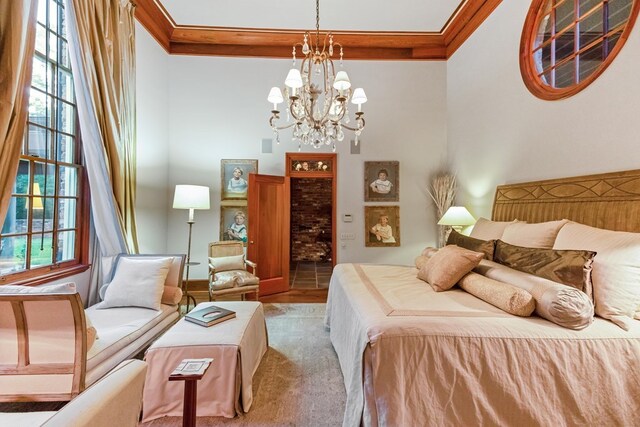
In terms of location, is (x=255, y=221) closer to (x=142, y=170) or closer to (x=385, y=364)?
(x=142, y=170)

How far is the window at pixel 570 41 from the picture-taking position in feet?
7.55

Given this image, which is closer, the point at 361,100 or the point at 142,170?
the point at 361,100

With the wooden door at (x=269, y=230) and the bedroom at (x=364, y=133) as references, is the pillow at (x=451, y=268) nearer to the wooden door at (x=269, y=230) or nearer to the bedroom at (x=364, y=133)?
the bedroom at (x=364, y=133)

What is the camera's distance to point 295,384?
7.72ft

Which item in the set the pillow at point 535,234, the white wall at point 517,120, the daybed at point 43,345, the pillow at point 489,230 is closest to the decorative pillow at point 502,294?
the pillow at point 535,234

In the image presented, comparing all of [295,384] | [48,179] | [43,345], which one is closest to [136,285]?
[43,345]

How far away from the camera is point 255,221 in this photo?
4504mm

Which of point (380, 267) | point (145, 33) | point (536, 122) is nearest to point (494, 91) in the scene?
point (536, 122)

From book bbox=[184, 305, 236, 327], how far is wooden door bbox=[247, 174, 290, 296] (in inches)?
77.9

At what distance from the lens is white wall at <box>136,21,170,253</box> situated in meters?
4.01

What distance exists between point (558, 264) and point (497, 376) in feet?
2.79

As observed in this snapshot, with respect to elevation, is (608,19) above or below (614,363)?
above

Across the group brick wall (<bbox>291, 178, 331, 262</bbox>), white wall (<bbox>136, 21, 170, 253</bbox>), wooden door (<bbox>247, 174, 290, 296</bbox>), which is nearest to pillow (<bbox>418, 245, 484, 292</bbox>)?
wooden door (<bbox>247, 174, 290, 296</bbox>)

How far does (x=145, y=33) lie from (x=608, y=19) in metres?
5.25
